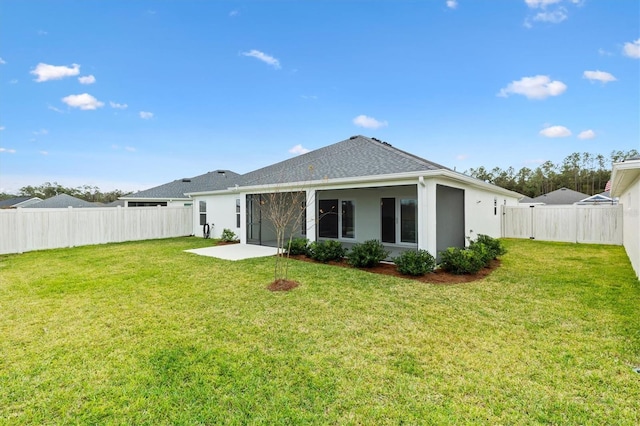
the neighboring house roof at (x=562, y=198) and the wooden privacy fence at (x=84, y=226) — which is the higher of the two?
the neighboring house roof at (x=562, y=198)

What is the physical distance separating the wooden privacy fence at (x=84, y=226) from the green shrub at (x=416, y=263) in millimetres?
13992

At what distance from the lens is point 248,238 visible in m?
14.0

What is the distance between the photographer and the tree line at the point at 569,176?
45.3 meters

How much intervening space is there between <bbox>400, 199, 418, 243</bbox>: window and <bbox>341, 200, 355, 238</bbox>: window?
Answer: 2384 millimetres

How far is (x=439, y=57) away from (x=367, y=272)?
10.4 meters

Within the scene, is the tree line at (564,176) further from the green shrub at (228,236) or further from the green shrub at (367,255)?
the green shrub at (367,255)

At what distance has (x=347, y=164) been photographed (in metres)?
10.9

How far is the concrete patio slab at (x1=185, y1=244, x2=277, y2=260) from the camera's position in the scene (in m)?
10.4

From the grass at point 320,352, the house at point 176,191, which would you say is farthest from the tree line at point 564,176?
the grass at point 320,352

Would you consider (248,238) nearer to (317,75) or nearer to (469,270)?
(317,75)

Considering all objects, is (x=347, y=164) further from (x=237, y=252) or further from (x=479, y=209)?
(x=479, y=209)

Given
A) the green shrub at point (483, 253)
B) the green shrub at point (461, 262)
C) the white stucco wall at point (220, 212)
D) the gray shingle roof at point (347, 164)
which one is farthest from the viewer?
the white stucco wall at point (220, 212)

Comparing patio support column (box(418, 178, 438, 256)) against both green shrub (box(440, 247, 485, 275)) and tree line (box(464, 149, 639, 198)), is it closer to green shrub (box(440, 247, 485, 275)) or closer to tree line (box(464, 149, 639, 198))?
green shrub (box(440, 247, 485, 275))

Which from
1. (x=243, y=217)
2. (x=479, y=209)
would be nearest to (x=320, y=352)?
(x=243, y=217)
